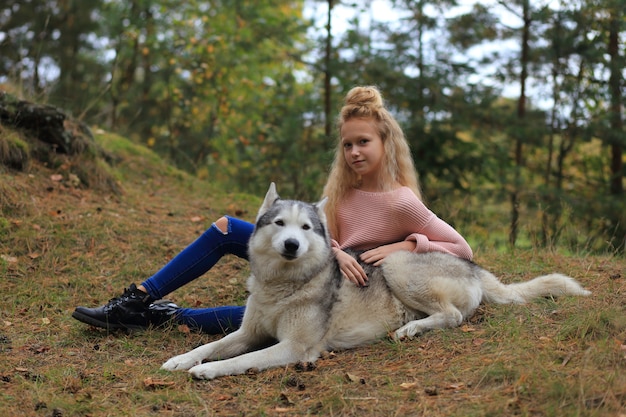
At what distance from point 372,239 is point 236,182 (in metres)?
6.53

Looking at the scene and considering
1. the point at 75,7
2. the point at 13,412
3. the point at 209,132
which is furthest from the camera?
the point at 75,7

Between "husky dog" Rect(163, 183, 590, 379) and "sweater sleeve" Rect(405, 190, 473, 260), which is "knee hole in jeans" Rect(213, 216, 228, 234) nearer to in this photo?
"husky dog" Rect(163, 183, 590, 379)

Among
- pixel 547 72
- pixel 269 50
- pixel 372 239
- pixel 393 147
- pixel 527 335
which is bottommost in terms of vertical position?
pixel 527 335

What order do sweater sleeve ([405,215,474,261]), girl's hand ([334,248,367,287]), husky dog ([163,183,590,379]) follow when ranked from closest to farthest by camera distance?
1. husky dog ([163,183,590,379])
2. girl's hand ([334,248,367,287])
3. sweater sleeve ([405,215,474,261])

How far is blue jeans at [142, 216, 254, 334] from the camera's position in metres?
4.23

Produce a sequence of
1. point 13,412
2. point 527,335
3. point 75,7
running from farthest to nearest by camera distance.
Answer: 1. point 75,7
2. point 527,335
3. point 13,412

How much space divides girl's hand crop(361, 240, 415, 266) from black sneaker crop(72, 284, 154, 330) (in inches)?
68.7

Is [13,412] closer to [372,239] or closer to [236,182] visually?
[372,239]

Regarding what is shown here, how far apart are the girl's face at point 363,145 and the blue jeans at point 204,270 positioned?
100 centimetres

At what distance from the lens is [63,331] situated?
167 inches

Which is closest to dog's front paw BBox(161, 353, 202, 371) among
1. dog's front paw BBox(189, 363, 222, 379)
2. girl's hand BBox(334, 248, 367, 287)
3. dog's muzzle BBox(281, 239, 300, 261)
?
dog's front paw BBox(189, 363, 222, 379)

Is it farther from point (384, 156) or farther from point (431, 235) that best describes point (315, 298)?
point (384, 156)

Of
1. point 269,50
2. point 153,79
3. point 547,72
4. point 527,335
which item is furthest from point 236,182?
point 527,335

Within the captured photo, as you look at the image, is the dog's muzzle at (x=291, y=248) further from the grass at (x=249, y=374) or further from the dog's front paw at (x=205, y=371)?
the dog's front paw at (x=205, y=371)
